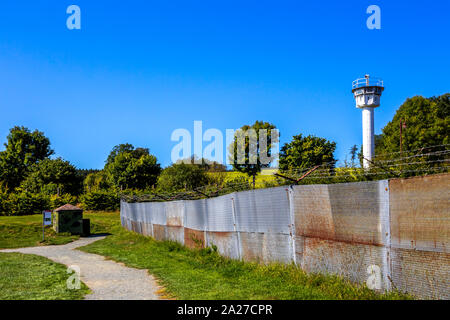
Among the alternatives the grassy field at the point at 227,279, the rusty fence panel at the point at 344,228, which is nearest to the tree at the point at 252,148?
the grassy field at the point at 227,279

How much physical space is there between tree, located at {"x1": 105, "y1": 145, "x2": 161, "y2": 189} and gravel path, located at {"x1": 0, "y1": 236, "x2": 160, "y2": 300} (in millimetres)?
51957

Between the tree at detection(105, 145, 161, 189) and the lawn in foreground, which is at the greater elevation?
the tree at detection(105, 145, 161, 189)

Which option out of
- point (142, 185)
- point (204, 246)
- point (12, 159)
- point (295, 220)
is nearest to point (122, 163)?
point (142, 185)

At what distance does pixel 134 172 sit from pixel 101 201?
71.1ft

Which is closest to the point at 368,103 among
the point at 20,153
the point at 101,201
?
the point at 101,201

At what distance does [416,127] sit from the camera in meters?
51.2

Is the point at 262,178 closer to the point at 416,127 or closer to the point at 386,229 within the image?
the point at 416,127

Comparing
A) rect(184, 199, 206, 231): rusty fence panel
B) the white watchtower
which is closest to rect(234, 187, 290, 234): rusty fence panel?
rect(184, 199, 206, 231): rusty fence panel

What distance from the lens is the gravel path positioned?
1018 cm

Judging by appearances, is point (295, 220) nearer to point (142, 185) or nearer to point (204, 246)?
point (204, 246)

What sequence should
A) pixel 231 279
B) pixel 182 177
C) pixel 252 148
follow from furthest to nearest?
pixel 252 148 → pixel 182 177 → pixel 231 279

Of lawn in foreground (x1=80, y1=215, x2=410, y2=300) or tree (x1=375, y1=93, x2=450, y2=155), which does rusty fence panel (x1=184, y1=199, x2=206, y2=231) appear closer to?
lawn in foreground (x1=80, y1=215, x2=410, y2=300)

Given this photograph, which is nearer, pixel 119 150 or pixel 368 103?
pixel 368 103

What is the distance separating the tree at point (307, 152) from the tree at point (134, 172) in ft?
71.7
